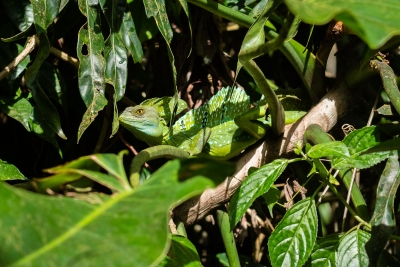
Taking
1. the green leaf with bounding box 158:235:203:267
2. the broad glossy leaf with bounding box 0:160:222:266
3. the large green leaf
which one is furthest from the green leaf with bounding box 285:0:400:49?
the large green leaf

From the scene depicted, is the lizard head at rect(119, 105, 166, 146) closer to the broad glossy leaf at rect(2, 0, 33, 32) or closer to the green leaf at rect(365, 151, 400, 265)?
the broad glossy leaf at rect(2, 0, 33, 32)

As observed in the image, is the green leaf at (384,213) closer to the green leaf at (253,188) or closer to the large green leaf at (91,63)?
the green leaf at (253,188)

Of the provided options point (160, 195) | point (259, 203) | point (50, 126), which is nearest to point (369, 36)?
point (160, 195)

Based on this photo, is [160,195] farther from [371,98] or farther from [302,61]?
[371,98]

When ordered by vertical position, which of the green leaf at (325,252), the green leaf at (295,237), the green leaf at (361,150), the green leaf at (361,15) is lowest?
the green leaf at (325,252)

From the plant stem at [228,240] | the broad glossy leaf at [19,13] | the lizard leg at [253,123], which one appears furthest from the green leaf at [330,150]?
the broad glossy leaf at [19,13]

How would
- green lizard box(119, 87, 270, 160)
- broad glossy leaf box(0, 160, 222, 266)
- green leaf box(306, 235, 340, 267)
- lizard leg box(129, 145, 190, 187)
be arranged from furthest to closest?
green lizard box(119, 87, 270, 160), green leaf box(306, 235, 340, 267), lizard leg box(129, 145, 190, 187), broad glossy leaf box(0, 160, 222, 266)
